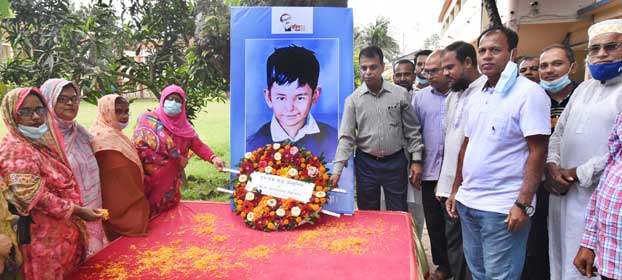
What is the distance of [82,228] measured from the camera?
218 cm

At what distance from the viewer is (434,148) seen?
131 inches

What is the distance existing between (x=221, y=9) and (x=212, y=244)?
3474 mm

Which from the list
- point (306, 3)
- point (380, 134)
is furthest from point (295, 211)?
point (306, 3)

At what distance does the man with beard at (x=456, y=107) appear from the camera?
9.07 ft

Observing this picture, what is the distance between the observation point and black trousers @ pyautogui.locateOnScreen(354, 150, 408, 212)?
3283 mm

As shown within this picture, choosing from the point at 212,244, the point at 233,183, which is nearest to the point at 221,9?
the point at 233,183

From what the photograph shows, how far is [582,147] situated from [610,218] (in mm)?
563

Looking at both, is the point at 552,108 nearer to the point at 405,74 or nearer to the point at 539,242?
the point at 539,242

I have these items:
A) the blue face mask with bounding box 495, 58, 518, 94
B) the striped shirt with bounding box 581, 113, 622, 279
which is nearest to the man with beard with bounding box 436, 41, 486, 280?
the blue face mask with bounding box 495, 58, 518, 94

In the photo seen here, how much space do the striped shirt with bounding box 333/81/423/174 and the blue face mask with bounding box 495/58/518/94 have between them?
1.15m

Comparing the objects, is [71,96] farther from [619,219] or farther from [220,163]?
[619,219]

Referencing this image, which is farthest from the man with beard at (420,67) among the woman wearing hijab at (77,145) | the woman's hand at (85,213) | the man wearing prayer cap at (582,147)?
the woman's hand at (85,213)

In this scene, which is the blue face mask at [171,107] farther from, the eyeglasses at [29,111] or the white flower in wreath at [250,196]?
the eyeglasses at [29,111]

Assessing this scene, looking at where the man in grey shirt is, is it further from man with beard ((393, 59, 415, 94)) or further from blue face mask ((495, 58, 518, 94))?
blue face mask ((495, 58, 518, 94))
